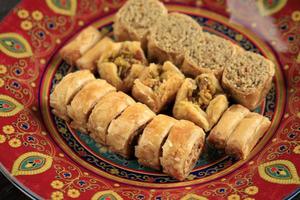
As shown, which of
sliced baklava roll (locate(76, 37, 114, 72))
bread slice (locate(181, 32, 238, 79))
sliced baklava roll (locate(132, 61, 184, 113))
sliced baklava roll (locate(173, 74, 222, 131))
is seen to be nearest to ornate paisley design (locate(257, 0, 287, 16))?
bread slice (locate(181, 32, 238, 79))

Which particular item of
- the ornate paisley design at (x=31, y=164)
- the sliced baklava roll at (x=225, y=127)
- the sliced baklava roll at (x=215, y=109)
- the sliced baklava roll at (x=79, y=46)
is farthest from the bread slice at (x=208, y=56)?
the ornate paisley design at (x=31, y=164)

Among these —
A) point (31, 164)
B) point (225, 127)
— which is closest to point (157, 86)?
point (225, 127)

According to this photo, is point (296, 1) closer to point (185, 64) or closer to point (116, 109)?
point (185, 64)

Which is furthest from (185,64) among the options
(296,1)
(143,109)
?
(296,1)

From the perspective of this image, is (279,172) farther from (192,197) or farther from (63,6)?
(63,6)

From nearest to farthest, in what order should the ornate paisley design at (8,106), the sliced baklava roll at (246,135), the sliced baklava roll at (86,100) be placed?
the sliced baklava roll at (246,135)
the sliced baklava roll at (86,100)
the ornate paisley design at (8,106)

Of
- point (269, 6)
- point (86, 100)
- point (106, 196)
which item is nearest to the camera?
point (106, 196)

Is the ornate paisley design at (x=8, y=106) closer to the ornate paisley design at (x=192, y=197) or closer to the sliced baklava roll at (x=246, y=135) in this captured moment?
the ornate paisley design at (x=192, y=197)
